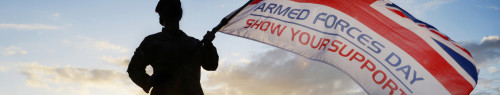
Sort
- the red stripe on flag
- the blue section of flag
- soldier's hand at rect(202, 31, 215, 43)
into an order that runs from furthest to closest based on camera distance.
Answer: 1. the blue section of flag
2. the red stripe on flag
3. soldier's hand at rect(202, 31, 215, 43)

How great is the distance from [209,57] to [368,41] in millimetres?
2564

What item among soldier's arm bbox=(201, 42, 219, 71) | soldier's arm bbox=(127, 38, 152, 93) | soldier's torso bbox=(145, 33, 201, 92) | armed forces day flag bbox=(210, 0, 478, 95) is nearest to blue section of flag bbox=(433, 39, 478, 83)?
armed forces day flag bbox=(210, 0, 478, 95)

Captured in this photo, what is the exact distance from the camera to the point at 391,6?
6605 millimetres

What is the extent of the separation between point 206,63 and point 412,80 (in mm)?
2910

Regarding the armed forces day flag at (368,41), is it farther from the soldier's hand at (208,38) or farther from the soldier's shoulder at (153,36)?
the soldier's shoulder at (153,36)

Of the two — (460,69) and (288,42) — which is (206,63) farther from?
(460,69)

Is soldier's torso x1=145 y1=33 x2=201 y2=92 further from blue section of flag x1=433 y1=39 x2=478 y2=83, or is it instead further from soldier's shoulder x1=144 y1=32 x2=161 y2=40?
blue section of flag x1=433 y1=39 x2=478 y2=83

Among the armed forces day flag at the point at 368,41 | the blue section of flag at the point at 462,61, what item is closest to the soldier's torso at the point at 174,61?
the armed forces day flag at the point at 368,41

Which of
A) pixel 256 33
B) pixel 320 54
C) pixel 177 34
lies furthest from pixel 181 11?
pixel 320 54

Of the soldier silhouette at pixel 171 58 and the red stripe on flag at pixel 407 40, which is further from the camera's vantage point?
the red stripe on flag at pixel 407 40

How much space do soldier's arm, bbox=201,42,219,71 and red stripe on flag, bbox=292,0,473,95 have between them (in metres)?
2.40

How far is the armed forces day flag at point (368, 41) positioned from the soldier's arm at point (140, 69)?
1.58 m

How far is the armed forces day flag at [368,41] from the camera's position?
596 centimetres

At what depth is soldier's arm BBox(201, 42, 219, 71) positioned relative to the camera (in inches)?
184
